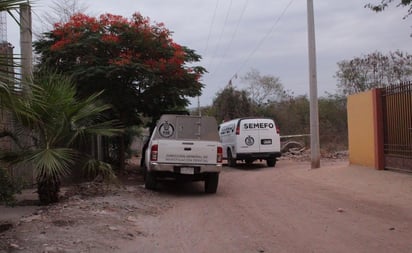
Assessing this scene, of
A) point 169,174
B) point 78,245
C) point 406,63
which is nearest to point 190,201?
point 169,174

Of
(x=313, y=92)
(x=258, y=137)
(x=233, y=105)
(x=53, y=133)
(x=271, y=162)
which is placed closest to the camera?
(x=53, y=133)

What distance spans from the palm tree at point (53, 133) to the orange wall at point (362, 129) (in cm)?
923

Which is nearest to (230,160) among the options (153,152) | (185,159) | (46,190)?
(185,159)

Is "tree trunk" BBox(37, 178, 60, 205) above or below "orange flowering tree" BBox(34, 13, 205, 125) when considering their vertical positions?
below

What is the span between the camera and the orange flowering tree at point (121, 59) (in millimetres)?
15418

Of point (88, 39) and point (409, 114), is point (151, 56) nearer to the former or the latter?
point (88, 39)

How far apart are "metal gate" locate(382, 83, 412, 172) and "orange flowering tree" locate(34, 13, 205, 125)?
6140mm

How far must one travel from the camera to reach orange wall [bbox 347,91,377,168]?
1609cm

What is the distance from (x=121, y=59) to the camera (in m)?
15.2

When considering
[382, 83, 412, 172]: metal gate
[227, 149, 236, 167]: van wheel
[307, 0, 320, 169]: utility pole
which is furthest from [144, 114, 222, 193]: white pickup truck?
[227, 149, 236, 167]: van wheel

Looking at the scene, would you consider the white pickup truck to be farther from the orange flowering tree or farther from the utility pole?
the utility pole

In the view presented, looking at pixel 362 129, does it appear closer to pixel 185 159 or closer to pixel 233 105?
pixel 185 159

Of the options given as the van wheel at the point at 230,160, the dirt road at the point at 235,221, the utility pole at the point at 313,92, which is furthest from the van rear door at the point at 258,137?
the dirt road at the point at 235,221

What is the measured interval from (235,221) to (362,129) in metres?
9.37
